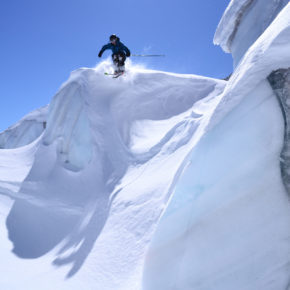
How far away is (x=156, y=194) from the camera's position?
4.30 m

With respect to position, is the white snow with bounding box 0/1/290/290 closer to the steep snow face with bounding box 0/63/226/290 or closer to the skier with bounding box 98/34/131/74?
the steep snow face with bounding box 0/63/226/290

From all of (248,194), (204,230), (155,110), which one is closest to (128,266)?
(204,230)

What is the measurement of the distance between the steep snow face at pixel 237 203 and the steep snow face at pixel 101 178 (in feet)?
1.69

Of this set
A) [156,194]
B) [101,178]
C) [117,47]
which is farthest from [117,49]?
[156,194]

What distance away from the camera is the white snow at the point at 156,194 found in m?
2.03

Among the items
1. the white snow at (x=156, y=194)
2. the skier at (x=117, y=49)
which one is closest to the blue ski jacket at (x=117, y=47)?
the skier at (x=117, y=49)

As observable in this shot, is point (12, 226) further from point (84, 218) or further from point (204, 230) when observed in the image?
point (204, 230)

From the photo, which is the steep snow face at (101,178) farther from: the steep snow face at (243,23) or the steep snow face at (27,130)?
the steep snow face at (27,130)

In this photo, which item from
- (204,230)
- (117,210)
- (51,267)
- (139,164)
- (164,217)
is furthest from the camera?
(139,164)

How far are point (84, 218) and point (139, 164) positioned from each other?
213 centimetres

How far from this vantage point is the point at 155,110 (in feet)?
31.8

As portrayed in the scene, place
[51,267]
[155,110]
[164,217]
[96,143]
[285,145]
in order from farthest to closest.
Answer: [155,110], [96,143], [51,267], [164,217], [285,145]

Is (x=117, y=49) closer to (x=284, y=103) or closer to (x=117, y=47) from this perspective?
(x=117, y=47)

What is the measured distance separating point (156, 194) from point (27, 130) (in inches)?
1003
